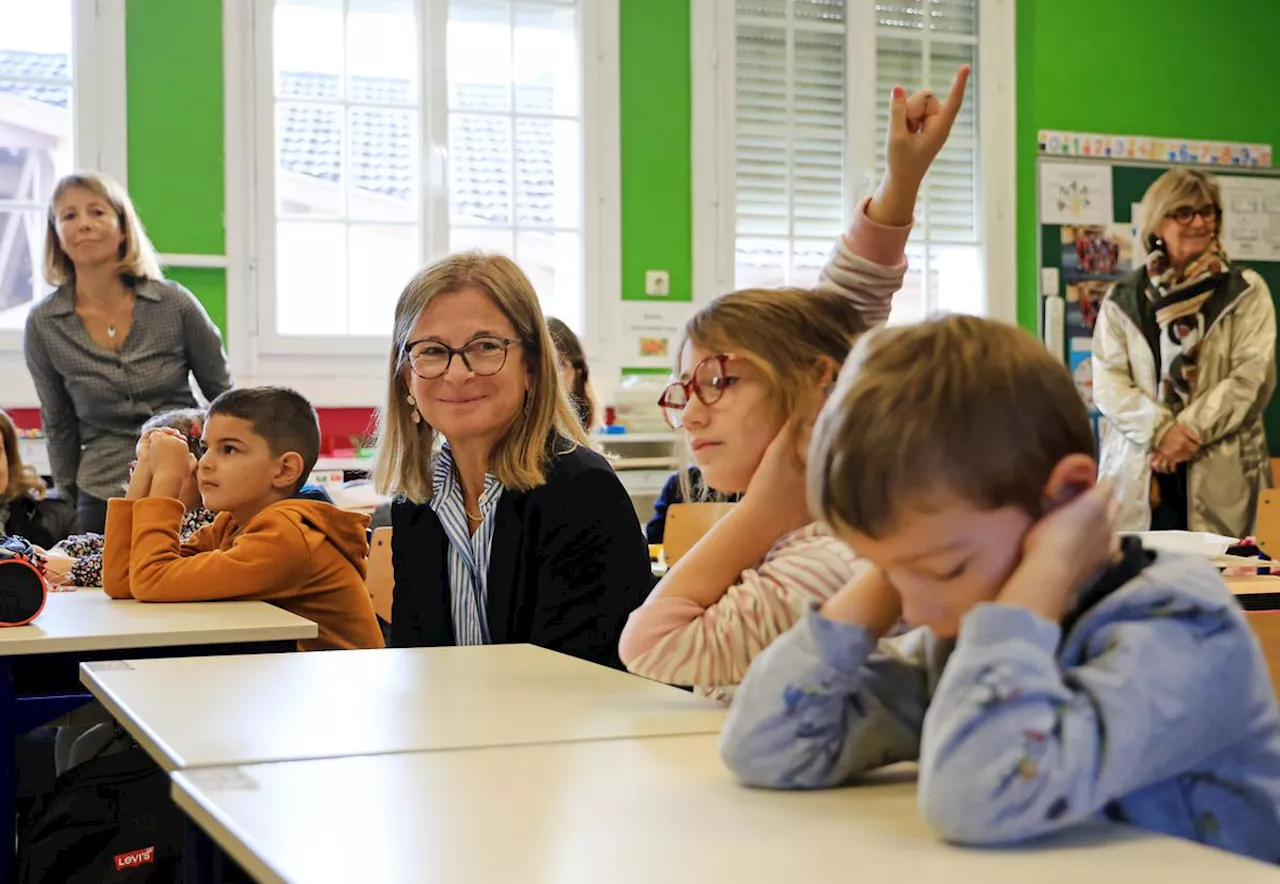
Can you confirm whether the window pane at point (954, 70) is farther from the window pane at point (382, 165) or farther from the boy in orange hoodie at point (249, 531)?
the boy in orange hoodie at point (249, 531)

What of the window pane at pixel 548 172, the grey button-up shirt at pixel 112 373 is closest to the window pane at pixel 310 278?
the window pane at pixel 548 172

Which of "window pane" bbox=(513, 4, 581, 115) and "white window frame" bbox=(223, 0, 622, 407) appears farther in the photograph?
"window pane" bbox=(513, 4, 581, 115)

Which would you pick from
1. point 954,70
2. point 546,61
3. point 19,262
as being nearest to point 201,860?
point 19,262

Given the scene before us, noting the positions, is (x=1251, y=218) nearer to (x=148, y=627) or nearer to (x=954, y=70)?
(x=954, y=70)

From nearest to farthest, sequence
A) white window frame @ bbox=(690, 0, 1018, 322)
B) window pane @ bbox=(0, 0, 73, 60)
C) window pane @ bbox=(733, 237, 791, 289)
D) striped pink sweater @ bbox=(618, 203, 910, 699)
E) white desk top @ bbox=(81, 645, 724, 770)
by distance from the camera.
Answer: white desk top @ bbox=(81, 645, 724, 770)
striped pink sweater @ bbox=(618, 203, 910, 699)
window pane @ bbox=(0, 0, 73, 60)
white window frame @ bbox=(690, 0, 1018, 322)
window pane @ bbox=(733, 237, 791, 289)

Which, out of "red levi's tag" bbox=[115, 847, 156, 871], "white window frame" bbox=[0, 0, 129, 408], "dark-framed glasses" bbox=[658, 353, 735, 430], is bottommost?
"red levi's tag" bbox=[115, 847, 156, 871]

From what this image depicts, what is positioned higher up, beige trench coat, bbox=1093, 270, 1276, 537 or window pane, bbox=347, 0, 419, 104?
window pane, bbox=347, 0, 419, 104

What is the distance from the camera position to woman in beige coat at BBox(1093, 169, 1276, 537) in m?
5.04

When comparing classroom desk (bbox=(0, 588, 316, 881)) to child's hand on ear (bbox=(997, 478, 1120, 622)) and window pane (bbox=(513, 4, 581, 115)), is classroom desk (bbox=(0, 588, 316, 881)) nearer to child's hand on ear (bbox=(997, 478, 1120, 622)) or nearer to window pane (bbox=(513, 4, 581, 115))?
child's hand on ear (bbox=(997, 478, 1120, 622))

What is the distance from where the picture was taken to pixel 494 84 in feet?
21.0

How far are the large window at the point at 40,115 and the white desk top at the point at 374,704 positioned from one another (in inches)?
177

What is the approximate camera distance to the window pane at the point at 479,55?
6.33m

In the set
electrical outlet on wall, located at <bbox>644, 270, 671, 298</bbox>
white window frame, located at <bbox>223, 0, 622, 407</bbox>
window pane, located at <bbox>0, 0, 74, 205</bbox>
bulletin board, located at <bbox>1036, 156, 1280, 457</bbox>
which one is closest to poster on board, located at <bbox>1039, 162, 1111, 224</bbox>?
bulletin board, located at <bbox>1036, 156, 1280, 457</bbox>

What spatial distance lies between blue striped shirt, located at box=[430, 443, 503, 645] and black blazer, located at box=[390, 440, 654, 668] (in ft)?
0.06
